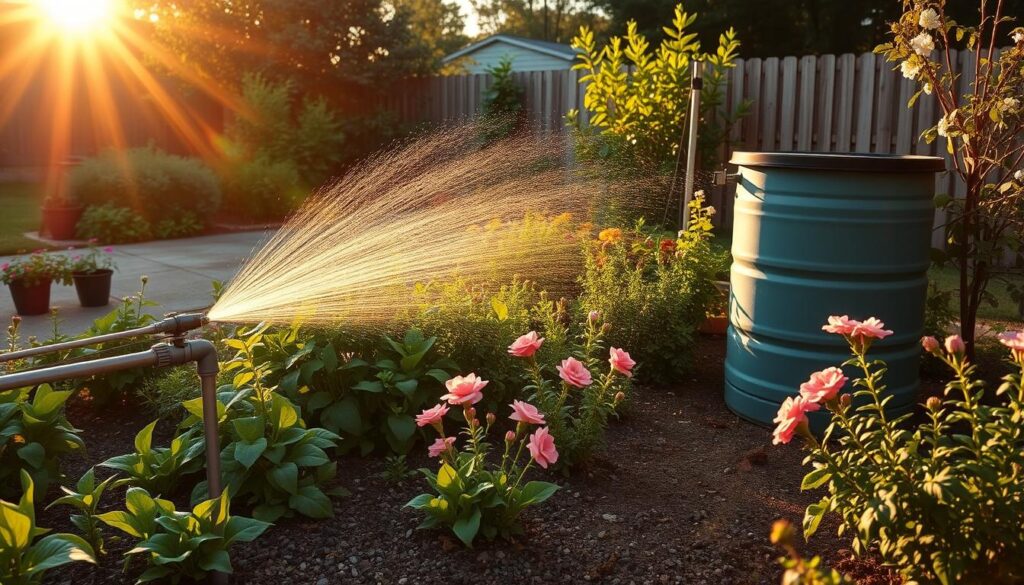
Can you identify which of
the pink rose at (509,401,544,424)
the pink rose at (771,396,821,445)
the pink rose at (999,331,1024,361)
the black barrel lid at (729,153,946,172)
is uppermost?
the black barrel lid at (729,153,946,172)

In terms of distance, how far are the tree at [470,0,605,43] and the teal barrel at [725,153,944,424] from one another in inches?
1507

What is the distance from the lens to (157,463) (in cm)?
251

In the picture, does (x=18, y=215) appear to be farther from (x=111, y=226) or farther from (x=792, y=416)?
(x=792, y=416)

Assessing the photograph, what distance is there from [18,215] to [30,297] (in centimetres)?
658

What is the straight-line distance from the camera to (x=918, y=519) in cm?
192

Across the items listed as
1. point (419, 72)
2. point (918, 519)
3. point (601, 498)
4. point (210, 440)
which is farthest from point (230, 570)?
point (419, 72)

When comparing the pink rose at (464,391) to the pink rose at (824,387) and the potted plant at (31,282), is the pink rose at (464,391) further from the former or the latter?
the potted plant at (31,282)

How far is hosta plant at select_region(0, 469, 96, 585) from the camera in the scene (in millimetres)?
1753

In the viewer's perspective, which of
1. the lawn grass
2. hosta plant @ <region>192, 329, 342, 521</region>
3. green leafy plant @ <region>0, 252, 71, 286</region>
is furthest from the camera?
the lawn grass

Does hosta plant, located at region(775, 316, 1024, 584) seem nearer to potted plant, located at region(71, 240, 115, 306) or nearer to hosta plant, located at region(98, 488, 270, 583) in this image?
hosta plant, located at region(98, 488, 270, 583)

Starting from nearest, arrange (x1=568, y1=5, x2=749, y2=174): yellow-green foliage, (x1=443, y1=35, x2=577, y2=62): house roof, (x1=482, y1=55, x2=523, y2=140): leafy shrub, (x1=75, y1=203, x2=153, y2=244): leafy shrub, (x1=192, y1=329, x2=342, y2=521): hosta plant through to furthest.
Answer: (x1=192, y1=329, x2=342, y2=521): hosta plant → (x1=568, y1=5, x2=749, y2=174): yellow-green foliage → (x1=75, y1=203, x2=153, y2=244): leafy shrub → (x1=482, y1=55, x2=523, y2=140): leafy shrub → (x1=443, y1=35, x2=577, y2=62): house roof

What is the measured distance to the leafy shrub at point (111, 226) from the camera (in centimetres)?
917

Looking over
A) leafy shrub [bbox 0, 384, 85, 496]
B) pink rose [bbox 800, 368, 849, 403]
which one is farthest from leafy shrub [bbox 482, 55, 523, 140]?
pink rose [bbox 800, 368, 849, 403]

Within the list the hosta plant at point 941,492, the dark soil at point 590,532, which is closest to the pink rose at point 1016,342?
the hosta plant at point 941,492
